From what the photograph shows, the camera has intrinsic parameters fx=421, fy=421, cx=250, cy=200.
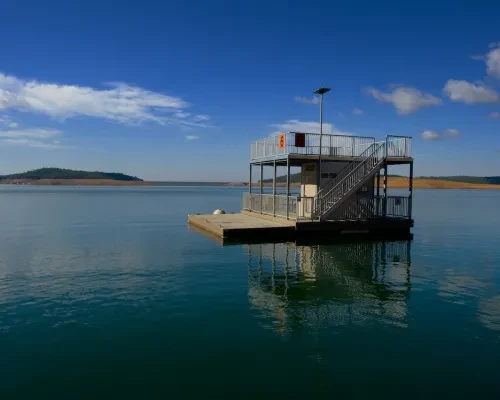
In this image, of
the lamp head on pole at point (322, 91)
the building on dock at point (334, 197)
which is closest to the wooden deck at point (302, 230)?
the building on dock at point (334, 197)

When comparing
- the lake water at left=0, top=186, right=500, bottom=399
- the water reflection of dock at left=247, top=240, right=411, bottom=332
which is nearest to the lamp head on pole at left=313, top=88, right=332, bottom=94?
the water reflection of dock at left=247, top=240, right=411, bottom=332

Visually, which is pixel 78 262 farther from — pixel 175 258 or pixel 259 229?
pixel 259 229

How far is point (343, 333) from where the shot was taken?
9188 mm

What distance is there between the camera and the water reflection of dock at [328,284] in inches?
411

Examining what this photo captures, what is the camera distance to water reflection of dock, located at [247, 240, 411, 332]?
1043 centimetres

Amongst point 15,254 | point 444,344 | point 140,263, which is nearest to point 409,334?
point 444,344

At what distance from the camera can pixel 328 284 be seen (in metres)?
13.7

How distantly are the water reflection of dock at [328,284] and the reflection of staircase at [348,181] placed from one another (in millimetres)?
2635

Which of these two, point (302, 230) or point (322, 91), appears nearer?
point (302, 230)

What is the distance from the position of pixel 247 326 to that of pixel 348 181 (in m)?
15.4

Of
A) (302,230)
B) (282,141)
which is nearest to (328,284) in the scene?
(302,230)

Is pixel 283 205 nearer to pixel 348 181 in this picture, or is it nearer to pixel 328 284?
pixel 348 181

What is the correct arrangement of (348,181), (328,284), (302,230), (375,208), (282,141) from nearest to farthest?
(328,284) < (302,230) < (348,181) < (282,141) < (375,208)

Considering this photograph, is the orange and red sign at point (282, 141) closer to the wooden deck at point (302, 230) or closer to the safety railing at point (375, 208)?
the wooden deck at point (302, 230)
